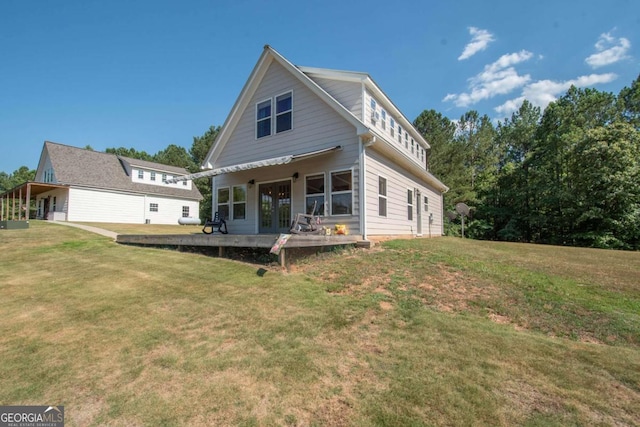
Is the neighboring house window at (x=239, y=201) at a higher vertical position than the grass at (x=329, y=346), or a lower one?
higher

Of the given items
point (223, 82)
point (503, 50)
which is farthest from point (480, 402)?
point (503, 50)

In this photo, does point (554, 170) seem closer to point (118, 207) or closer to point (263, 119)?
point (263, 119)

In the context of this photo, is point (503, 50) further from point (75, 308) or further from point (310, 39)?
point (75, 308)

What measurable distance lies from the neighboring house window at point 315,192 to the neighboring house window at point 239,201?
3.21 m

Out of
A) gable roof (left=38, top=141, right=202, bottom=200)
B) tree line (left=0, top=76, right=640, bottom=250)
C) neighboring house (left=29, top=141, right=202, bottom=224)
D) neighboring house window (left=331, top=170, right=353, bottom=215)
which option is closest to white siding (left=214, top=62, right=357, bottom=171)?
neighboring house window (left=331, top=170, right=353, bottom=215)

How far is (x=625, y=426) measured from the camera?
86.0 inches

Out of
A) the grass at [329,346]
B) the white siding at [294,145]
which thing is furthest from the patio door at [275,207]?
the grass at [329,346]

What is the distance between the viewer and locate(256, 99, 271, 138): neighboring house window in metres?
11.7

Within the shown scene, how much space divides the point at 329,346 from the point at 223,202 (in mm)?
10606

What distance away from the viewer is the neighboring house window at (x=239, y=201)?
12.2m

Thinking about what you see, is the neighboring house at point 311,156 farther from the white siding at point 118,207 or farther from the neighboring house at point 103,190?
the neighboring house at point 103,190

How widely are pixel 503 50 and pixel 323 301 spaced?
18816 millimetres

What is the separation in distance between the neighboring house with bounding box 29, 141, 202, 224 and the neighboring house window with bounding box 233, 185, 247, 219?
1760cm

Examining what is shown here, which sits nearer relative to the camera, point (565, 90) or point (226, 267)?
point (226, 267)
